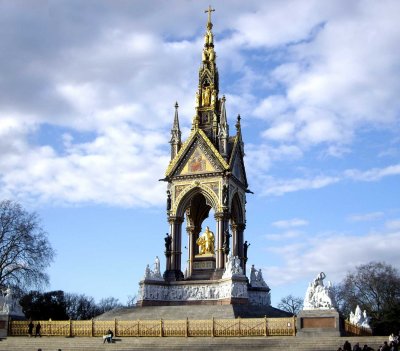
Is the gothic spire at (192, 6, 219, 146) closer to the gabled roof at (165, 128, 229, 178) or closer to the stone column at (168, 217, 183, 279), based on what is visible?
the gabled roof at (165, 128, 229, 178)

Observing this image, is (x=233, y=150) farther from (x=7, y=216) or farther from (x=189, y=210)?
(x=7, y=216)

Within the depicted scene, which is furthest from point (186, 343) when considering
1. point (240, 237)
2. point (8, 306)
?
point (240, 237)

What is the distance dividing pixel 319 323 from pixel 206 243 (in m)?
14.6

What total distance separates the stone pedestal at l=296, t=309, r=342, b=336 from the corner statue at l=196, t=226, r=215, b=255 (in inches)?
536

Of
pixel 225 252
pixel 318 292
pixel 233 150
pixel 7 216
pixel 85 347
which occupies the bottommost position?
pixel 85 347

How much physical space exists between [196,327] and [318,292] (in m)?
5.92

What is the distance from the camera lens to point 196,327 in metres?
30.8

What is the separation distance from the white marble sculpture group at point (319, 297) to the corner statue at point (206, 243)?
1302 cm

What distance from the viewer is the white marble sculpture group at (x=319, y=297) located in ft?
96.7

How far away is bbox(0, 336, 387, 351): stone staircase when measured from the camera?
27.0m

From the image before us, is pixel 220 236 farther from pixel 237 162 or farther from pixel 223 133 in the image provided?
pixel 223 133

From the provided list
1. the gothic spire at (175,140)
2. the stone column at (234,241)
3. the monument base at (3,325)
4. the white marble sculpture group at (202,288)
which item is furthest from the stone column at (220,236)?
the monument base at (3,325)

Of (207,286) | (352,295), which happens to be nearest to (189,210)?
(207,286)

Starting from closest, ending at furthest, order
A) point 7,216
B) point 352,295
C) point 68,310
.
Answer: point 7,216
point 352,295
point 68,310
